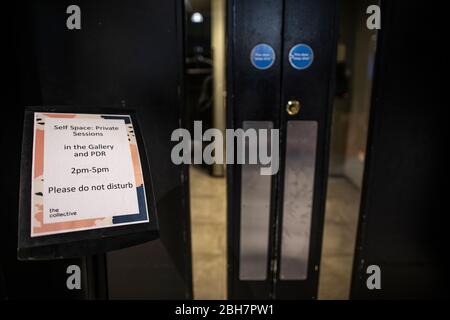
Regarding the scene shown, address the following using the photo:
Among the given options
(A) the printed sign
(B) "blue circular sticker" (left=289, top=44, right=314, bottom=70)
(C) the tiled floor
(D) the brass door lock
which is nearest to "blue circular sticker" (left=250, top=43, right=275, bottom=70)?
(B) "blue circular sticker" (left=289, top=44, right=314, bottom=70)

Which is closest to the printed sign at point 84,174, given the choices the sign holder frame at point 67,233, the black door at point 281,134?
the sign holder frame at point 67,233

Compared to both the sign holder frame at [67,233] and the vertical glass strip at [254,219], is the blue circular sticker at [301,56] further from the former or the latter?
the sign holder frame at [67,233]

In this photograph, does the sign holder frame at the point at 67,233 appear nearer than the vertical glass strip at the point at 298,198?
Yes

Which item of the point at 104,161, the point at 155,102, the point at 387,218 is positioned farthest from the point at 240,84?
the point at 387,218

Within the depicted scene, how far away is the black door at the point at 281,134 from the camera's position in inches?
66.2

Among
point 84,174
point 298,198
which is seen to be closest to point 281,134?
point 298,198

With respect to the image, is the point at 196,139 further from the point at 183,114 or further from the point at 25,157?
the point at 25,157

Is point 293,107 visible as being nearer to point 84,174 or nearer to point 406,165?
point 406,165

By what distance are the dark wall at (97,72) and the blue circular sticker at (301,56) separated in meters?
0.61

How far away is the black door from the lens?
168 cm

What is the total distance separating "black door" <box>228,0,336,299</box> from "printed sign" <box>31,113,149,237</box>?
69cm

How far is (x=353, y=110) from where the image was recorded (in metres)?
4.27

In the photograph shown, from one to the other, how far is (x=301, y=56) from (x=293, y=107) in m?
0.27
